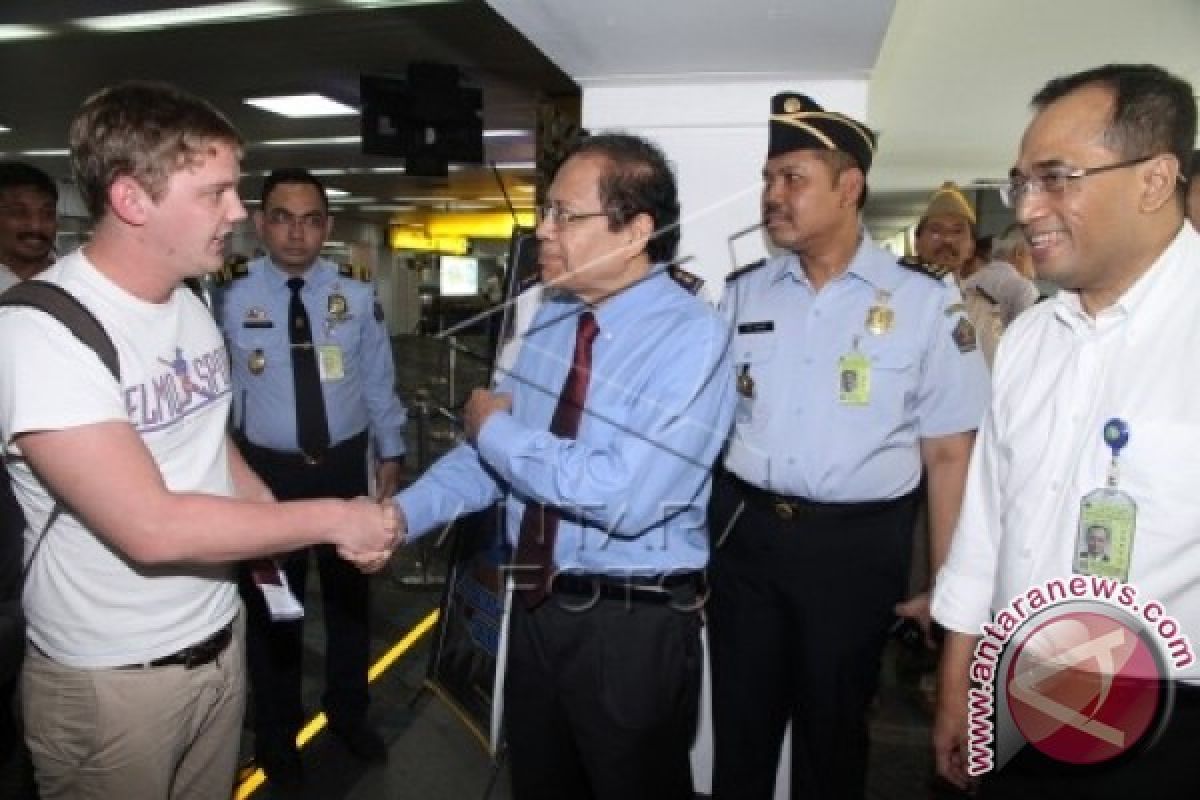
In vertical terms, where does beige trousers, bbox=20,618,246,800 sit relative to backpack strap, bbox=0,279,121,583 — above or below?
below

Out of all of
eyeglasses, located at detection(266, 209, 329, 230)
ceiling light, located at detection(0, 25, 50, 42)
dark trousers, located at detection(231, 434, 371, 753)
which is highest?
ceiling light, located at detection(0, 25, 50, 42)

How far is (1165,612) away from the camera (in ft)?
Result: 3.79

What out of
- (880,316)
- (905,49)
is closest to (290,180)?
(880,316)

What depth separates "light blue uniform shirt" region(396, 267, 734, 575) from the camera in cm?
144

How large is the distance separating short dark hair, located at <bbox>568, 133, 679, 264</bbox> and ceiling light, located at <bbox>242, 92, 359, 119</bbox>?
264 inches

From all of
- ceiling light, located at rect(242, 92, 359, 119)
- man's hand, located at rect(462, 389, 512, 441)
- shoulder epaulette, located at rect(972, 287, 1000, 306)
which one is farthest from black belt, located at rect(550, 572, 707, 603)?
ceiling light, located at rect(242, 92, 359, 119)

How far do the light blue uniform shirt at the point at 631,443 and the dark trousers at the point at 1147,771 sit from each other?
2.31ft

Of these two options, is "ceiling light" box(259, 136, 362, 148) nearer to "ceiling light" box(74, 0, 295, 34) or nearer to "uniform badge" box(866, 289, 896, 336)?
"ceiling light" box(74, 0, 295, 34)

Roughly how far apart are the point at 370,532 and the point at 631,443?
0.55 meters

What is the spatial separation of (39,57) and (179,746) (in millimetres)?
6905

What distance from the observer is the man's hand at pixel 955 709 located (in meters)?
1.50

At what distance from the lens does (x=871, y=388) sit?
187cm

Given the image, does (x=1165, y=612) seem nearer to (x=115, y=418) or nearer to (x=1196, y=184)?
(x=1196, y=184)

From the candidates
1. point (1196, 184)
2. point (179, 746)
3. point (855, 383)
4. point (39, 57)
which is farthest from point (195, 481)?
point (39, 57)
